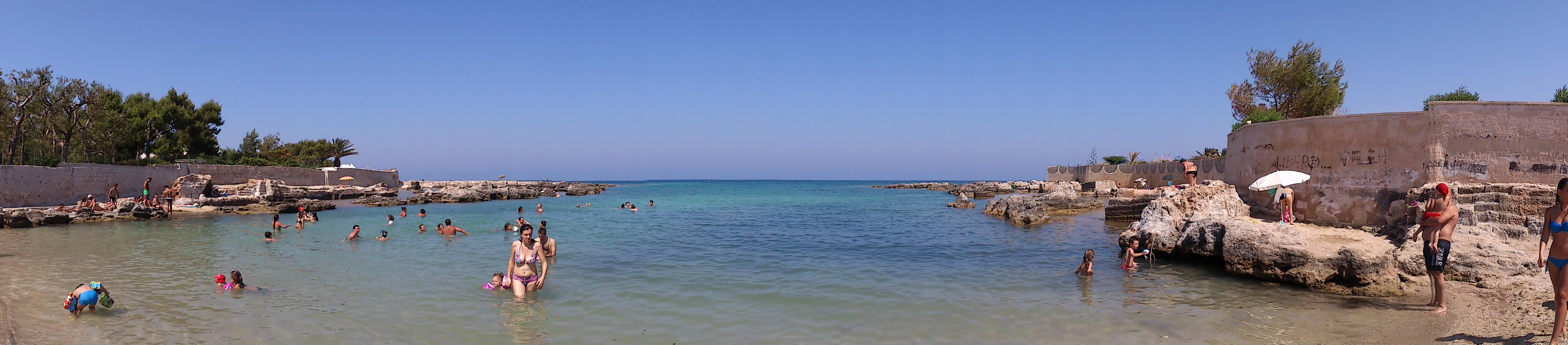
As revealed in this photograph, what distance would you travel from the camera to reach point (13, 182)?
21.9 metres

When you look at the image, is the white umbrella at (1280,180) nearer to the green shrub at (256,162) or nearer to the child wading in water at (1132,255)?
the child wading in water at (1132,255)

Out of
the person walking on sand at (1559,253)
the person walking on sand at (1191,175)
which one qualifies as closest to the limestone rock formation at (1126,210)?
the person walking on sand at (1191,175)

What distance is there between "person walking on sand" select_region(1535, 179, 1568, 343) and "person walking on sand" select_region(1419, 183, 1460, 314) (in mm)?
1454

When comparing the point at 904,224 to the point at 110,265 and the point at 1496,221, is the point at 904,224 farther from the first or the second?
the point at 110,265

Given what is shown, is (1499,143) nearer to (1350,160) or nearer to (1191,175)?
(1350,160)

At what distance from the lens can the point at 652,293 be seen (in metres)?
8.90

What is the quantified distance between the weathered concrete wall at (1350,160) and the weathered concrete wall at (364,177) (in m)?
50.2

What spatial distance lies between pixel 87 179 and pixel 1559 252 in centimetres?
3825

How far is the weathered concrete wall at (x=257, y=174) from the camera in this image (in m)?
32.0

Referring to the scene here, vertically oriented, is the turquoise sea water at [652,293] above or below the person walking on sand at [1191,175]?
below

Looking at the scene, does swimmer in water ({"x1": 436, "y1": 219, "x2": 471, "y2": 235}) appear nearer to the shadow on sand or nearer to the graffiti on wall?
the shadow on sand

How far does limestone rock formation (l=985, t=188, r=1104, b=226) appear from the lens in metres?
19.7

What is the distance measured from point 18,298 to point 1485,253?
1806 centimetres

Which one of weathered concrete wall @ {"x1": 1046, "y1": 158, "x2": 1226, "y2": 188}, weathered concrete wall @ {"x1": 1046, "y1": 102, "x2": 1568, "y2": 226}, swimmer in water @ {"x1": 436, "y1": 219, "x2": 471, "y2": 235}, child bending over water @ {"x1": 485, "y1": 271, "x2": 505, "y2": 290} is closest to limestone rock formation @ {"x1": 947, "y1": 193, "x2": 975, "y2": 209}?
weathered concrete wall @ {"x1": 1046, "y1": 158, "x2": 1226, "y2": 188}
